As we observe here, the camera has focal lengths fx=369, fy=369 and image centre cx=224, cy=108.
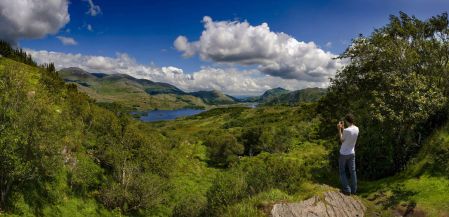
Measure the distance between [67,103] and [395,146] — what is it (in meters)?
62.7

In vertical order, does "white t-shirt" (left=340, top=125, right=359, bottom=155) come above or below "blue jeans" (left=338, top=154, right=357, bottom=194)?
above

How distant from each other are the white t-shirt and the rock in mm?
2645

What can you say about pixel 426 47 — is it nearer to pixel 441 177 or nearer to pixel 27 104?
pixel 441 177

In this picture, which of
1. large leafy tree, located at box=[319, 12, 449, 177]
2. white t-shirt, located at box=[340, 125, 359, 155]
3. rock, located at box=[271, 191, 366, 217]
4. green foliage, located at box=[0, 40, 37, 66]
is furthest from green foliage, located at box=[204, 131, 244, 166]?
white t-shirt, located at box=[340, 125, 359, 155]

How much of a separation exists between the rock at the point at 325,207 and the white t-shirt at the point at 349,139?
2645 millimetres

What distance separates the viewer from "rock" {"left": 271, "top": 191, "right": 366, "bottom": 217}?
59.7 feet

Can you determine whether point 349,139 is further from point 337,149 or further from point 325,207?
point 337,149

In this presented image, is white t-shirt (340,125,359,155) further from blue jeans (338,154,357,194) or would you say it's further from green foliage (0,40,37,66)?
green foliage (0,40,37,66)

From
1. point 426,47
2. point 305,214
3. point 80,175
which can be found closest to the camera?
point 305,214

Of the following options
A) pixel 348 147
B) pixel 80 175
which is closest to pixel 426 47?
pixel 348 147

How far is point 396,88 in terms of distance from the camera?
83.0 feet

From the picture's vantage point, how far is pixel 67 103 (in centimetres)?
7175

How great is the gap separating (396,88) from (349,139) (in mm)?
8566

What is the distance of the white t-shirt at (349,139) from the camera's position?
18938 millimetres
